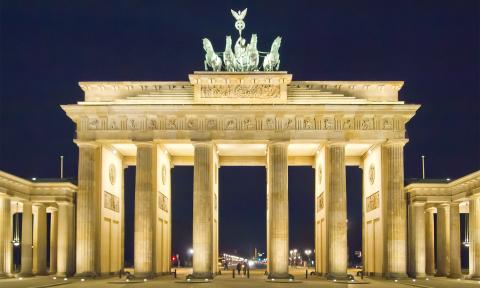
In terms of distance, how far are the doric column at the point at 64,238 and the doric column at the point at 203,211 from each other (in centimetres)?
1136

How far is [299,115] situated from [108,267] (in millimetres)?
22246

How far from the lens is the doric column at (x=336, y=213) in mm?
61531

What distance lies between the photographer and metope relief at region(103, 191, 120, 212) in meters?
65.4

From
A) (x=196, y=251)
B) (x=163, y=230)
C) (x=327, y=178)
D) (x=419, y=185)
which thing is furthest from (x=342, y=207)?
(x=163, y=230)

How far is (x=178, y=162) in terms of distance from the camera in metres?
75.4

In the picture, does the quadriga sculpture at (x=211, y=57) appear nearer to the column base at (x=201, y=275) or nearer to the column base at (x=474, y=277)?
the column base at (x=201, y=275)

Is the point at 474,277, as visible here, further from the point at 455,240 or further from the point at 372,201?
the point at 372,201

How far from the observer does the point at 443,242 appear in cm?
6869

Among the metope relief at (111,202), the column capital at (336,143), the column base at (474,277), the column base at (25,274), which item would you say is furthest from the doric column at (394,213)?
the column base at (25,274)

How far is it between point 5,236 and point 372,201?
109ft

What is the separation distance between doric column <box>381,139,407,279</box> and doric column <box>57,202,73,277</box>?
27.4 m

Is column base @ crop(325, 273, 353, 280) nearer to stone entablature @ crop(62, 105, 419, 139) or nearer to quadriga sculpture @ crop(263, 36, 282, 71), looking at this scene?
stone entablature @ crop(62, 105, 419, 139)

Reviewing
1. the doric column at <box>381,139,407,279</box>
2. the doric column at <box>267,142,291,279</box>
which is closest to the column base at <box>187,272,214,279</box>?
the doric column at <box>267,142,291,279</box>

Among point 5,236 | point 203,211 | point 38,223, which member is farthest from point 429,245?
point 5,236
